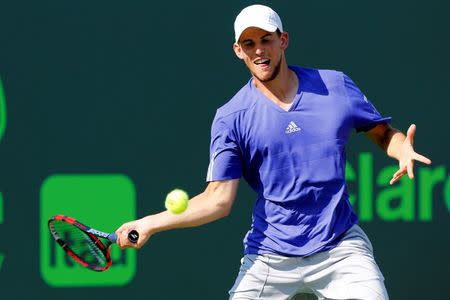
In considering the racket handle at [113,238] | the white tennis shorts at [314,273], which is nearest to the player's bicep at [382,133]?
the white tennis shorts at [314,273]

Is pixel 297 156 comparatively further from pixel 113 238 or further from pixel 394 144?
pixel 113 238

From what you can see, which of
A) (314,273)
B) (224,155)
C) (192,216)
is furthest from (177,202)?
(314,273)

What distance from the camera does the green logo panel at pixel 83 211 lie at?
5.32 m

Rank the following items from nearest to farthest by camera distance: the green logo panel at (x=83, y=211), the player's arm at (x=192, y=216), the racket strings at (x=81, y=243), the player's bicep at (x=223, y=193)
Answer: the player's arm at (x=192, y=216) → the player's bicep at (x=223, y=193) → the racket strings at (x=81, y=243) → the green logo panel at (x=83, y=211)

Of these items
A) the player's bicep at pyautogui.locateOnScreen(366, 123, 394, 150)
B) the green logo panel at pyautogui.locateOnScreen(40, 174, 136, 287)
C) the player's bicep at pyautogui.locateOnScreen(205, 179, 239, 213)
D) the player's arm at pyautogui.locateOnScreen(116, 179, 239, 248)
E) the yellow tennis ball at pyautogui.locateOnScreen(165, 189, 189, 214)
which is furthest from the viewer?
the green logo panel at pyautogui.locateOnScreen(40, 174, 136, 287)

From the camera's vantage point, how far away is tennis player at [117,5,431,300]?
4.20 m

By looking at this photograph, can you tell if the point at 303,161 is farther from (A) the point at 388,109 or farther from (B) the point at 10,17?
(B) the point at 10,17

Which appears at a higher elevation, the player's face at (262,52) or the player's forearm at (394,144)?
the player's face at (262,52)

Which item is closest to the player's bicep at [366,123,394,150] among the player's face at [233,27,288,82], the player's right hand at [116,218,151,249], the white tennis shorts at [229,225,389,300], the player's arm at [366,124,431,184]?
the player's arm at [366,124,431,184]

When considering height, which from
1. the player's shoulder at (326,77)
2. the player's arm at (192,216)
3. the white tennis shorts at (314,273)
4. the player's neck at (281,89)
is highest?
the player's shoulder at (326,77)

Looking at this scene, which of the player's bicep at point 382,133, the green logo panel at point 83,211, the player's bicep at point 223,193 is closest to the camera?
the player's bicep at point 223,193

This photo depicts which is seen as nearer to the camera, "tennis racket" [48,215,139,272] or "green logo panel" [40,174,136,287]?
"tennis racket" [48,215,139,272]

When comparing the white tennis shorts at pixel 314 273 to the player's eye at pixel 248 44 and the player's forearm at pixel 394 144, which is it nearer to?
the player's forearm at pixel 394 144

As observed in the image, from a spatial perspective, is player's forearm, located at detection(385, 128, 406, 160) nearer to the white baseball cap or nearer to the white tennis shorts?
the white tennis shorts
